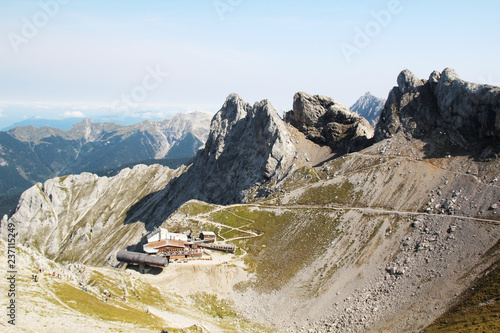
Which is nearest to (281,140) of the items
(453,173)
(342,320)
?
(453,173)

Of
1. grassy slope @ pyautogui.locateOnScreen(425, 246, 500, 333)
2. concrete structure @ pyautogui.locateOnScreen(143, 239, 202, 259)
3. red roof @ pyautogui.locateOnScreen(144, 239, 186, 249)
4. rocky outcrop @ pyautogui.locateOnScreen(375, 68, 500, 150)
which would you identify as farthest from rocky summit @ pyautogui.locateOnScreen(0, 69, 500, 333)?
red roof @ pyautogui.locateOnScreen(144, 239, 186, 249)

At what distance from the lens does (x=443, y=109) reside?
486 ft

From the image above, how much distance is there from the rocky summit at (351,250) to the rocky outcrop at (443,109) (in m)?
0.52

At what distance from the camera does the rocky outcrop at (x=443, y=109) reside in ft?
425

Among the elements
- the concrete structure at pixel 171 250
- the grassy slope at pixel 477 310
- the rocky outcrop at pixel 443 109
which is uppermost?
the rocky outcrop at pixel 443 109

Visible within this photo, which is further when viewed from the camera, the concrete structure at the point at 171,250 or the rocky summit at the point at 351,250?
the concrete structure at the point at 171,250

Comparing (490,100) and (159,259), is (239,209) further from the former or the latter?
(490,100)

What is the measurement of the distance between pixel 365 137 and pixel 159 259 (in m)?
128

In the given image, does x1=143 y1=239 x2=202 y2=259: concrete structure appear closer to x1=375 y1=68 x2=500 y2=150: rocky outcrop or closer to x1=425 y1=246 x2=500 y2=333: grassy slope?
x1=425 y1=246 x2=500 y2=333: grassy slope

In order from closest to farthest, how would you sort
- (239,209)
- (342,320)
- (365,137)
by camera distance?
(342,320) < (239,209) < (365,137)

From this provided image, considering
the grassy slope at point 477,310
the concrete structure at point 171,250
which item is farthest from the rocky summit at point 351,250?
the concrete structure at point 171,250

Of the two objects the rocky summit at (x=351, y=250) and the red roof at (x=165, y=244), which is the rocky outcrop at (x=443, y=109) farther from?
the red roof at (x=165, y=244)

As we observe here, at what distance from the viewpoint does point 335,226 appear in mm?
114812

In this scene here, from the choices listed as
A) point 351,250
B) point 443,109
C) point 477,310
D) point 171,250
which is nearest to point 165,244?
point 171,250
